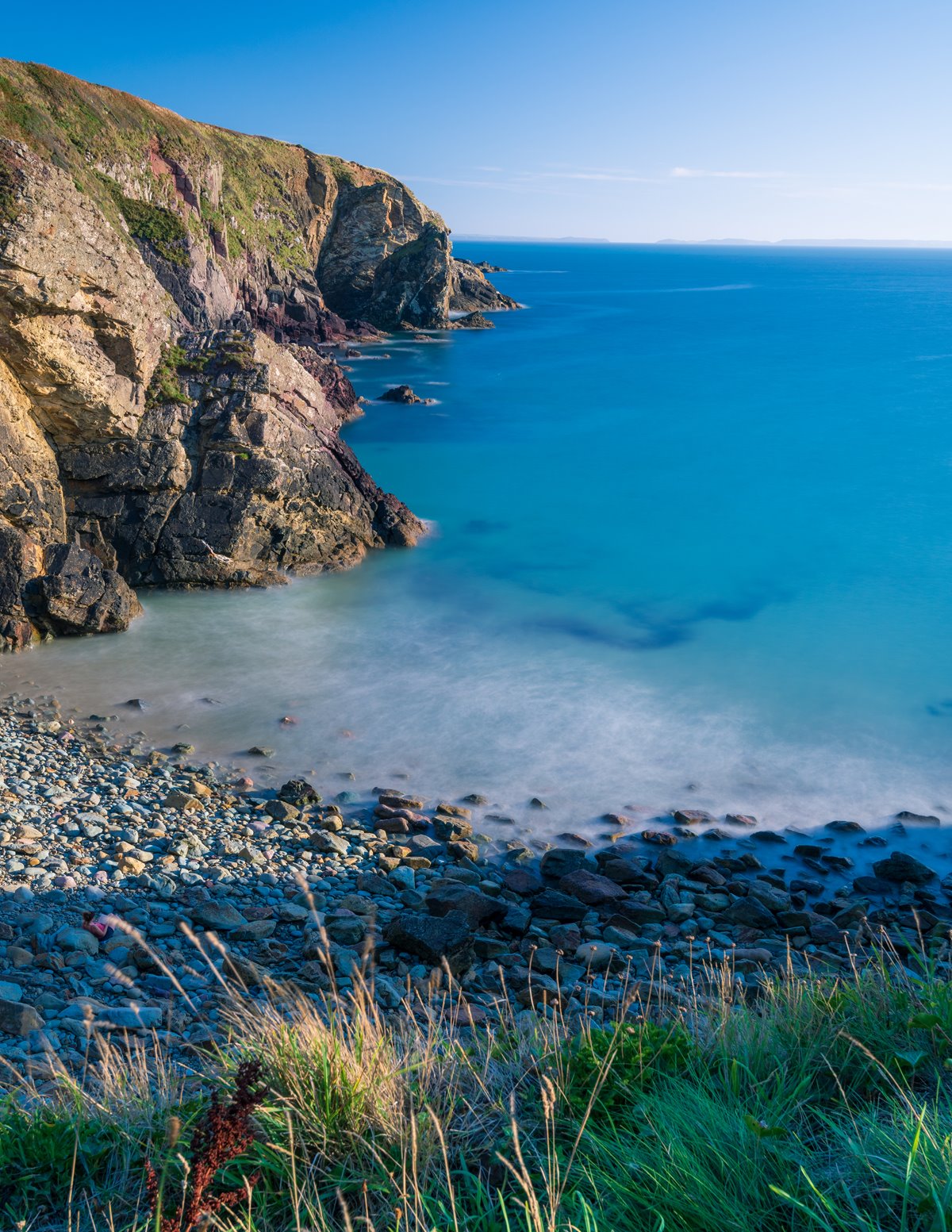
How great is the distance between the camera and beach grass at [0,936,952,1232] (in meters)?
3.57

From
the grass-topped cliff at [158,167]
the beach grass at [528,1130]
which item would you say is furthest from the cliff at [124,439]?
the beach grass at [528,1130]

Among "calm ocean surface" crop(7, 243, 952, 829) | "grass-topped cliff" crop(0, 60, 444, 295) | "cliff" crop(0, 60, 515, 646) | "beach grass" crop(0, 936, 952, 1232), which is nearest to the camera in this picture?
"beach grass" crop(0, 936, 952, 1232)

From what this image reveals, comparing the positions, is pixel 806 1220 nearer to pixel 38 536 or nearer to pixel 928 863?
pixel 928 863

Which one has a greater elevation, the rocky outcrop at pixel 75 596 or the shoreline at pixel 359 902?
the rocky outcrop at pixel 75 596

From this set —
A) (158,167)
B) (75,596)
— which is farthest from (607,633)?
(158,167)

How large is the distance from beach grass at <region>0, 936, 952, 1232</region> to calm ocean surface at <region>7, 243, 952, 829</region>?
20.7 feet

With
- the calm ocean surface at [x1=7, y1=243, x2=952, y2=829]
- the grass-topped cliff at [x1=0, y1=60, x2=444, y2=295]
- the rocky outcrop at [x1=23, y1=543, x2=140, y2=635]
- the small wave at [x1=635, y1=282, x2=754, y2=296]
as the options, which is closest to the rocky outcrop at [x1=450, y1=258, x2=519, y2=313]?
the grass-topped cliff at [x1=0, y1=60, x2=444, y2=295]

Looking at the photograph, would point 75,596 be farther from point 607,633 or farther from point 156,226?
point 156,226

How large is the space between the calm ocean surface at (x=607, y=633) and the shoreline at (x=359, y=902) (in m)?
1.07

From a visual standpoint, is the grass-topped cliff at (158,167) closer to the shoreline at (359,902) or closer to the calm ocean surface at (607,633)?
the calm ocean surface at (607,633)

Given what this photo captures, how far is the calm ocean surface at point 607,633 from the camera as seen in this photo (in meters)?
12.7

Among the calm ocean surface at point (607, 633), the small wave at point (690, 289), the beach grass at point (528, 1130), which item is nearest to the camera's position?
the beach grass at point (528, 1130)

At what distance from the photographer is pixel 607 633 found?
59.1ft

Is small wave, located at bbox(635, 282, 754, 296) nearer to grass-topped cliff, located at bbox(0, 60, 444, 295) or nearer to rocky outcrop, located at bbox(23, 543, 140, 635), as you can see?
grass-topped cliff, located at bbox(0, 60, 444, 295)
